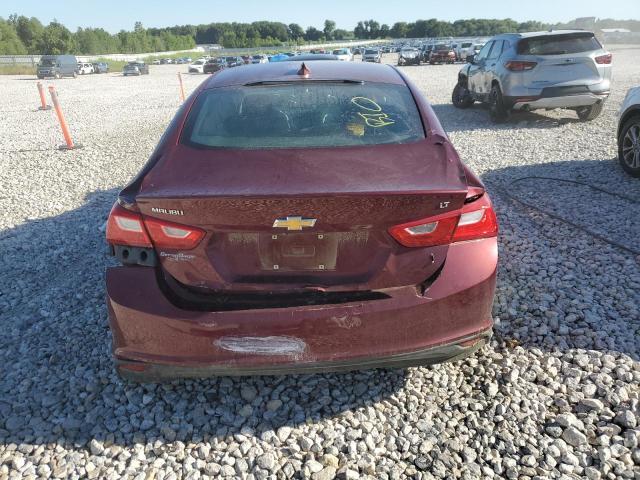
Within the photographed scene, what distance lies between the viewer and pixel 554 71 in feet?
30.6

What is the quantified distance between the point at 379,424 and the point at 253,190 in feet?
4.35

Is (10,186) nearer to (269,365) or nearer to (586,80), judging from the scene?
(269,365)

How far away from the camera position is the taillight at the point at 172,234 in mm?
2133

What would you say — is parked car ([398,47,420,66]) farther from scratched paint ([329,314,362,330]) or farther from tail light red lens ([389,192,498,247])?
scratched paint ([329,314,362,330])

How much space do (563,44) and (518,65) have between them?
0.90m

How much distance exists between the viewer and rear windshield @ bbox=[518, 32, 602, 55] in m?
9.47

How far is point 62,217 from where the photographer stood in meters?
5.70

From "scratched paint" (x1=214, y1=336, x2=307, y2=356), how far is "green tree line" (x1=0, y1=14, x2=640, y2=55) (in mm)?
82838

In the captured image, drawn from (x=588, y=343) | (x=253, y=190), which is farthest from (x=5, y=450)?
(x=588, y=343)

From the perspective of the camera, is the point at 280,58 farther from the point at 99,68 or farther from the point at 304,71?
the point at 99,68

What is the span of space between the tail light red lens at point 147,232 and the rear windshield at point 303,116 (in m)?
0.59

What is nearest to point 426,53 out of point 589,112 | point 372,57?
point 372,57

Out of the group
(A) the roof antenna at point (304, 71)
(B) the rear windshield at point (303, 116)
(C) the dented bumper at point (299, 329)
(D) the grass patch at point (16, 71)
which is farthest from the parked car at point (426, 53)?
(C) the dented bumper at point (299, 329)

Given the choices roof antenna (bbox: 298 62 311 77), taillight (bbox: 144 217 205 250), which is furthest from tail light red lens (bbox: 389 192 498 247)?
roof antenna (bbox: 298 62 311 77)
